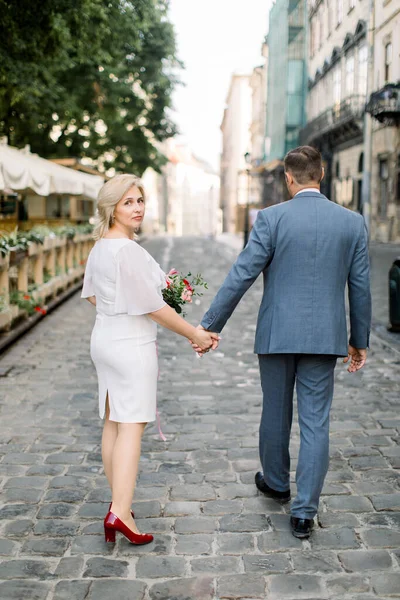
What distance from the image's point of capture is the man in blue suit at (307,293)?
12.0 feet

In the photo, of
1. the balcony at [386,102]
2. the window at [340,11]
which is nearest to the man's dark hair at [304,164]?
the balcony at [386,102]

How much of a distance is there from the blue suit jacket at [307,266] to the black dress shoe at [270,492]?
3.14 feet

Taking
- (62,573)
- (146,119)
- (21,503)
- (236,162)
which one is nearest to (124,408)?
(62,573)

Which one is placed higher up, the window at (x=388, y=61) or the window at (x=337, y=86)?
the window at (x=337, y=86)

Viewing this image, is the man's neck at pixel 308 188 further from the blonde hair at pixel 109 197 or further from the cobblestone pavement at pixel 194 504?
the cobblestone pavement at pixel 194 504

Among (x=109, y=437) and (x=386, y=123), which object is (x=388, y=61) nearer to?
(x=386, y=123)

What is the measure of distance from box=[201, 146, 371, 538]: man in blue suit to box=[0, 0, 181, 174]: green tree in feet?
30.7

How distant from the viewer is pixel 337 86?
34.2 meters

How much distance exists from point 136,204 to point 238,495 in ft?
6.02

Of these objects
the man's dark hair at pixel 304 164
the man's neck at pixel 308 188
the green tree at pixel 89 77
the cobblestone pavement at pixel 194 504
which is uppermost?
the green tree at pixel 89 77

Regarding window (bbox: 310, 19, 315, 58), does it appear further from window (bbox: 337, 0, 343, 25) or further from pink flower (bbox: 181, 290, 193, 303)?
pink flower (bbox: 181, 290, 193, 303)

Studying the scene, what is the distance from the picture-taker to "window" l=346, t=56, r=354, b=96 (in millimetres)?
31297

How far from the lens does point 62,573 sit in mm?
3305

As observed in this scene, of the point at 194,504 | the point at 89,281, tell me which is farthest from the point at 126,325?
the point at 194,504
